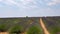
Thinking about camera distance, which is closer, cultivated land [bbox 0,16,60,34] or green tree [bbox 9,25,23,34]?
cultivated land [bbox 0,16,60,34]

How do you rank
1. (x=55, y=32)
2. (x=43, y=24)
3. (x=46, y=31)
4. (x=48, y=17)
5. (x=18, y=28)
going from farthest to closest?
1. (x=48, y=17)
2. (x=43, y=24)
3. (x=46, y=31)
4. (x=18, y=28)
5. (x=55, y=32)

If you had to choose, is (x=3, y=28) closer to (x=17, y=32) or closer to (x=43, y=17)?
(x=17, y=32)

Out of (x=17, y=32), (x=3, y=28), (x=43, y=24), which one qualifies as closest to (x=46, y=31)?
(x=43, y=24)

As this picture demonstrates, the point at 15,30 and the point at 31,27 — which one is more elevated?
the point at 31,27

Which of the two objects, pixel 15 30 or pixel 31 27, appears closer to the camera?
pixel 31 27

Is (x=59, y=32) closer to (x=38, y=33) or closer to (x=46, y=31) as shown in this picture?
(x=38, y=33)

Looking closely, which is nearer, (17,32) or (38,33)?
(38,33)

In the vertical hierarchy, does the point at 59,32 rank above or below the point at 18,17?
below

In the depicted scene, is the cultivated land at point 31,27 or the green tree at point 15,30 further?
the green tree at point 15,30

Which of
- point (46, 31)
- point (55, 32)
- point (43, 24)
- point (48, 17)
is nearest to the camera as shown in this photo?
point (55, 32)
